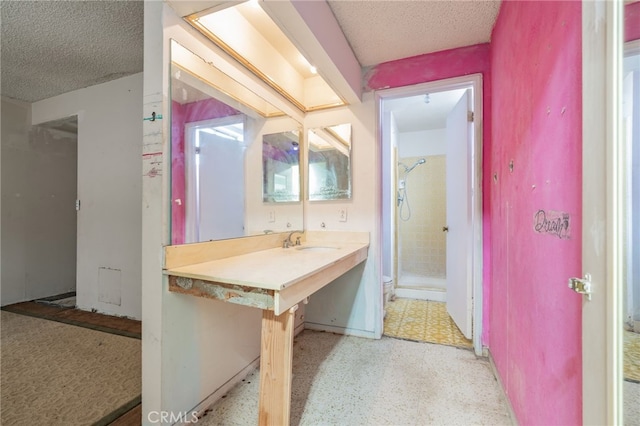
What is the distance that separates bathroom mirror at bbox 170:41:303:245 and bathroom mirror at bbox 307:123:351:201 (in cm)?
26

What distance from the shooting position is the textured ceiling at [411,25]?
1558mm

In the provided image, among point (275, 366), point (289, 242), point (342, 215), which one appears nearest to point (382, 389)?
point (275, 366)

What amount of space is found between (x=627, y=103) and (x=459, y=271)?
1924 mm

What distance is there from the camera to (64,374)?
164cm

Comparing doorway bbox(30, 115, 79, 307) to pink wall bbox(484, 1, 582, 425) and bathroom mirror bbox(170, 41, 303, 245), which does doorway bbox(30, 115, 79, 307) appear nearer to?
bathroom mirror bbox(170, 41, 303, 245)

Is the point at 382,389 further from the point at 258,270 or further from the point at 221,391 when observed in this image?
the point at 258,270

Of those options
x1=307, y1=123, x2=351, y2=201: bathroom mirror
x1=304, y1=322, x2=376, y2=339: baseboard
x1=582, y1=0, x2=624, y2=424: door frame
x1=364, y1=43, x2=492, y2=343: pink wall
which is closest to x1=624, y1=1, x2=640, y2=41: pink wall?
x1=582, y1=0, x2=624, y2=424: door frame

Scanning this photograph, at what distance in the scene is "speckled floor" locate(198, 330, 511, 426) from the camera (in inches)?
52.8

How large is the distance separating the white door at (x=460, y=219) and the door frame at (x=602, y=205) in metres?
1.45

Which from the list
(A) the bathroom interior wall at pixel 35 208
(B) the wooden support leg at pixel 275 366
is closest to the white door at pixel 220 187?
(B) the wooden support leg at pixel 275 366

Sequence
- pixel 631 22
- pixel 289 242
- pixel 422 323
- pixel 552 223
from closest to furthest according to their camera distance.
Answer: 1. pixel 631 22
2. pixel 552 223
3. pixel 289 242
4. pixel 422 323

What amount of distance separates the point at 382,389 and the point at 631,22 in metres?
1.78

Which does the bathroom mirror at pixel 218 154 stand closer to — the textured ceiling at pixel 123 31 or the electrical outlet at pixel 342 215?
the electrical outlet at pixel 342 215

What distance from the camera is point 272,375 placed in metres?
1.09
